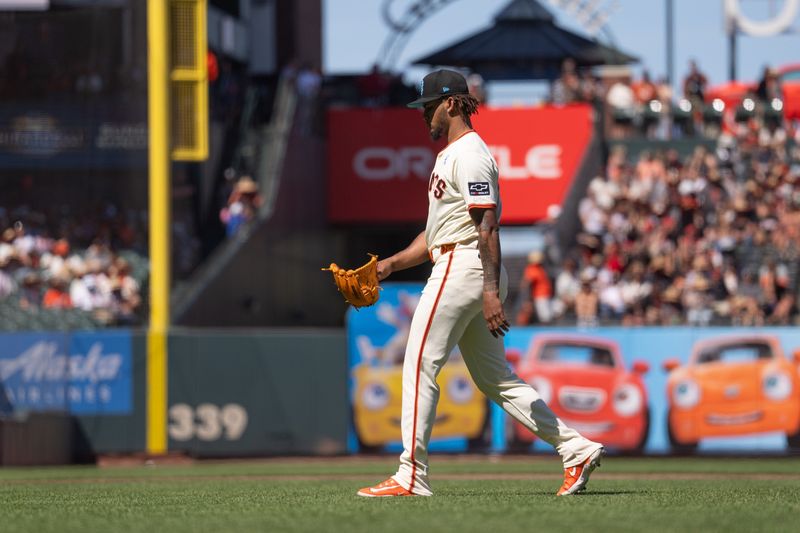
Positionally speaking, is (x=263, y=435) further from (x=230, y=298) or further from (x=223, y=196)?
(x=223, y=196)

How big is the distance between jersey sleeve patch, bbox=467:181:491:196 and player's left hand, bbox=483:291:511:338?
1.58ft

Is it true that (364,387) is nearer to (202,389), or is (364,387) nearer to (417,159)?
(202,389)

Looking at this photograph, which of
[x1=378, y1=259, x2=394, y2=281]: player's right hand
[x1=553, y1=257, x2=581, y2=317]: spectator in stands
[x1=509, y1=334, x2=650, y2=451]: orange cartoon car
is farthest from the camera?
[x1=553, y1=257, x2=581, y2=317]: spectator in stands

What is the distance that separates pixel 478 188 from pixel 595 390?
35.6 feet

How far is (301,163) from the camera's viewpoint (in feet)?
84.9

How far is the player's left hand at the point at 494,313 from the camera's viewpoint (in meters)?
7.00

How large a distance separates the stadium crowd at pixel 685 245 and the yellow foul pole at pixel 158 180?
15.3ft

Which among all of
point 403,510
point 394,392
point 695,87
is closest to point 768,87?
point 695,87

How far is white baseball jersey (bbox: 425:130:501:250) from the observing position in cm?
710

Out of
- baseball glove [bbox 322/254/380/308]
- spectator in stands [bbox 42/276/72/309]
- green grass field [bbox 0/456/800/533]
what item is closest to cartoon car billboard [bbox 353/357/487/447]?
spectator in stands [bbox 42/276/72/309]

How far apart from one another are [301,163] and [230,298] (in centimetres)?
435

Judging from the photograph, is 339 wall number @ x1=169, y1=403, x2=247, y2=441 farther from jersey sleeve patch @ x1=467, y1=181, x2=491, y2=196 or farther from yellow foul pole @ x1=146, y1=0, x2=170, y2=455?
jersey sleeve patch @ x1=467, y1=181, x2=491, y2=196

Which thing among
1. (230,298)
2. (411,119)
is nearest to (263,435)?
(230,298)

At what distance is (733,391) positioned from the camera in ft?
56.9
